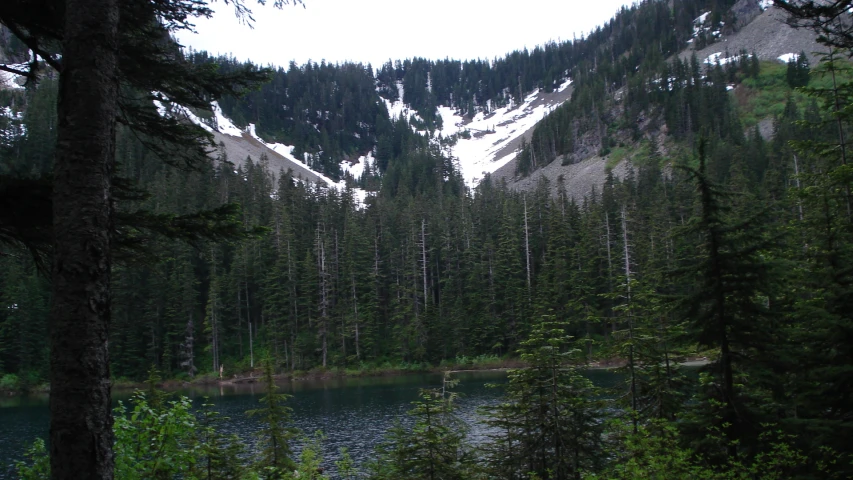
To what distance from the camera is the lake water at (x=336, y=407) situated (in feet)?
80.8

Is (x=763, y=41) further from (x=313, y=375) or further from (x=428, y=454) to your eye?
(x=428, y=454)

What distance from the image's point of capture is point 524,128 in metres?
193

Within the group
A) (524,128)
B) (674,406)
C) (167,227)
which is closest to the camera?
(167,227)

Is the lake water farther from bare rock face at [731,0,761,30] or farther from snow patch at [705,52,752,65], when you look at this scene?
bare rock face at [731,0,761,30]

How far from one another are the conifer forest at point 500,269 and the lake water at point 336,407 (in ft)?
9.22

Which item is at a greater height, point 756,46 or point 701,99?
point 756,46

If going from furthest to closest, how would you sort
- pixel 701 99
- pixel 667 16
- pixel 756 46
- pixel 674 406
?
pixel 667 16 < pixel 756 46 < pixel 701 99 < pixel 674 406

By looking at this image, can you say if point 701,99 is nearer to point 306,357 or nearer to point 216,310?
point 306,357

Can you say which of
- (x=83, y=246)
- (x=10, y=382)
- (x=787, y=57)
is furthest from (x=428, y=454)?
(x=787, y=57)

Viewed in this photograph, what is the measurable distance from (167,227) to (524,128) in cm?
19510

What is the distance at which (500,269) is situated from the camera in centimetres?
6688

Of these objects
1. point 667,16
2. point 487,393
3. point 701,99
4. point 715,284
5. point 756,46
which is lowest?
point 487,393

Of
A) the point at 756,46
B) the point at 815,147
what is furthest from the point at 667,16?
the point at 815,147

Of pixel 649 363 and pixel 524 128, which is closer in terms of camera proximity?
pixel 649 363
